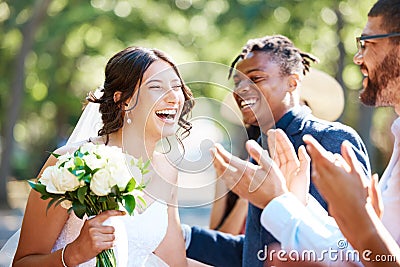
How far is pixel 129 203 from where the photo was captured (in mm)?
2717

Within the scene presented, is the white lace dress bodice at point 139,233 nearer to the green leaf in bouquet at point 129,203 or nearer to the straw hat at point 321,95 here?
the green leaf in bouquet at point 129,203

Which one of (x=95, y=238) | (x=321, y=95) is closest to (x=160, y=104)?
(x=95, y=238)

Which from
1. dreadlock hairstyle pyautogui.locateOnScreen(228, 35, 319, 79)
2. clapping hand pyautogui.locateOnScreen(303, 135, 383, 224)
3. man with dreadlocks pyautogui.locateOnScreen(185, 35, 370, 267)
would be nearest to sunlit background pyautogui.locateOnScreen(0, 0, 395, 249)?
dreadlock hairstyle pyautogui.locateOnScreen(228, 35, 319, 79)

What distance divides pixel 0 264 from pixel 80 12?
13.2 metres

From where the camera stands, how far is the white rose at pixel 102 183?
2.65 metres

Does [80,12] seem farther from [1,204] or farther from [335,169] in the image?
[335,169]

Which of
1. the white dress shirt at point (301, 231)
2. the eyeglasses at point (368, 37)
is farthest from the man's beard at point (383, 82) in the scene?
the white dress shirt at point (301, 231)

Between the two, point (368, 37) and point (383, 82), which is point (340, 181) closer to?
point (383, 82)

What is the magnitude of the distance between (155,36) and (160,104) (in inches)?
623

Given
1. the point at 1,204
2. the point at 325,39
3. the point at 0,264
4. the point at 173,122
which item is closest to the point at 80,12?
the point at 1,204

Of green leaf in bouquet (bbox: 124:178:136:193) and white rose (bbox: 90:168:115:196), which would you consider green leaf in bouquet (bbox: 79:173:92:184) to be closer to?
white rose (bbox: 90:168:115:196)

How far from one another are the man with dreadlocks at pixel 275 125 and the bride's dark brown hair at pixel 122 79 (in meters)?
0.49

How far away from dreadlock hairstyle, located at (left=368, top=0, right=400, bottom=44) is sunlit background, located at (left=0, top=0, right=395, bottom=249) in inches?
437

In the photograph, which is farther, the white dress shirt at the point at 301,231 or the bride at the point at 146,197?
the bride at the point at 146,197
